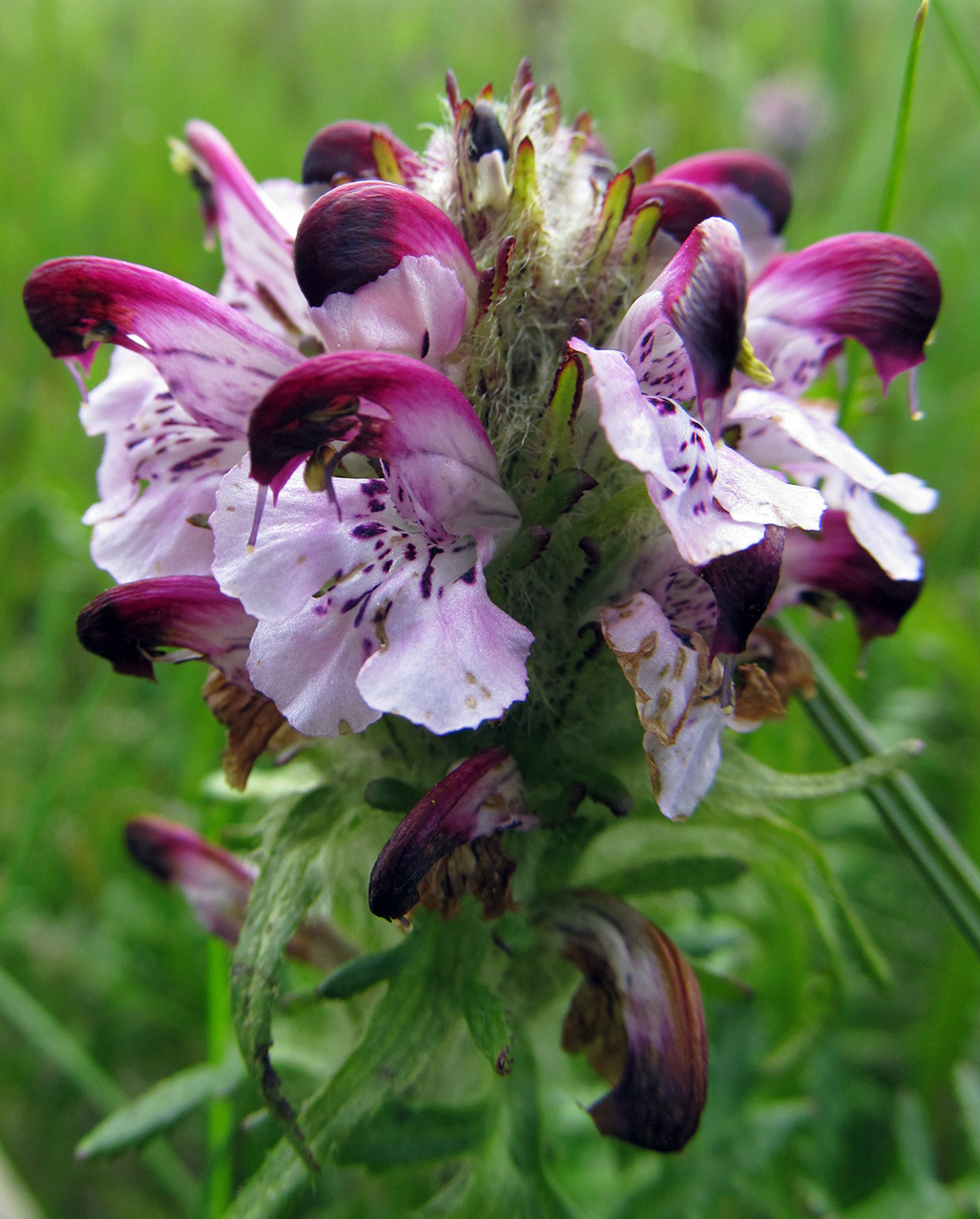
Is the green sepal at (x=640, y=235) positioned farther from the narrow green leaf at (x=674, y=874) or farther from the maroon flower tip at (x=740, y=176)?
the narrow green leaf at (x=674, y=874)

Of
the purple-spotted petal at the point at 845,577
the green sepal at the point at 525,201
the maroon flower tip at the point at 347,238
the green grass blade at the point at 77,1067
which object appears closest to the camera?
the maroon flower tip at the point at 347,238

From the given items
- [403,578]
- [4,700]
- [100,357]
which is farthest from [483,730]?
[100,357]

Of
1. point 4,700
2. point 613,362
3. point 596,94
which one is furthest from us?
point 596,94

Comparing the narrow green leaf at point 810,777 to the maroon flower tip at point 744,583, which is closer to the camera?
the maroon flower tip at point 744,583

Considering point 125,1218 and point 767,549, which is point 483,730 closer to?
point 767,549

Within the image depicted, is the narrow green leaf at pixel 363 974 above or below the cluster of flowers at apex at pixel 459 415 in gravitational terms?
below

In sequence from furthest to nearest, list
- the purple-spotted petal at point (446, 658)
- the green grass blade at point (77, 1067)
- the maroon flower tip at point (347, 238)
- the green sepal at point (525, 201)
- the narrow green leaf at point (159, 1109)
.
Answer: the green grass blade at point (77, 1067) → the narrow green leaf at point (159, 1109) → the green sepal at point (525, 201) → the maroon flower tip at point (347, 238) → the purple-spotted petal at point (446, 658)

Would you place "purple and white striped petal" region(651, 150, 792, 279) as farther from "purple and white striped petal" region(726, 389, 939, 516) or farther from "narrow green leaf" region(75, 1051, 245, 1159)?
"narrow green leaf" region(75, 1051, 245, 1159)

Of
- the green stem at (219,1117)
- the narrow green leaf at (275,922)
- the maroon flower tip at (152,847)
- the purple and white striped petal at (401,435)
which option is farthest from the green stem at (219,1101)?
the purple and white striped petal at (401,435)
